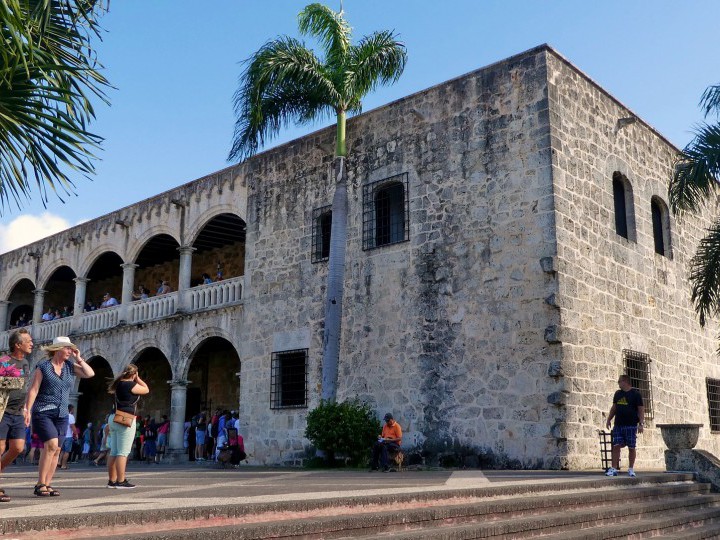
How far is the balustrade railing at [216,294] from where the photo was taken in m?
17.9

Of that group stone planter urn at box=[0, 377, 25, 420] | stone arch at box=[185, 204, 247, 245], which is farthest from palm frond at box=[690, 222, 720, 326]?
stone planter urn at box=[0, 377, 25, 420]

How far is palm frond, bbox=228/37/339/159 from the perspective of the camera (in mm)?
14500

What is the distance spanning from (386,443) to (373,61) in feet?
24.2

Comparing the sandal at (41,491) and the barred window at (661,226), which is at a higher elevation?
the barred window at (661,226)

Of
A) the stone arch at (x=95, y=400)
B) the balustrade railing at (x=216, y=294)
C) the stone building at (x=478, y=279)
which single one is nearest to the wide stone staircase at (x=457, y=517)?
the stone building at (x=478, y=279)

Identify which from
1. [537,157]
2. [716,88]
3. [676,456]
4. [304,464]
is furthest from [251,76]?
[676,456]

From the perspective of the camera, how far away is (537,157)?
13031 mm

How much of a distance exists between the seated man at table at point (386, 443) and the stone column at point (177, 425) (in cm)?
734

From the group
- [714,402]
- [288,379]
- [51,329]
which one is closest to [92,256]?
[51,329]

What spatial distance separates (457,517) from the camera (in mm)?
6438

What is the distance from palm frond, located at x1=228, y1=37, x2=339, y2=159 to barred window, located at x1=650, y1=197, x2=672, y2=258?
7473 mm

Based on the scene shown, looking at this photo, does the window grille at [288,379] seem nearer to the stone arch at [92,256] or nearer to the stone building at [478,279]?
the stone building at [478,279]

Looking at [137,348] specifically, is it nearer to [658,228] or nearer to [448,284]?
[448,284]

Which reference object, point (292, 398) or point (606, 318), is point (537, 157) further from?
point (292, 398)
